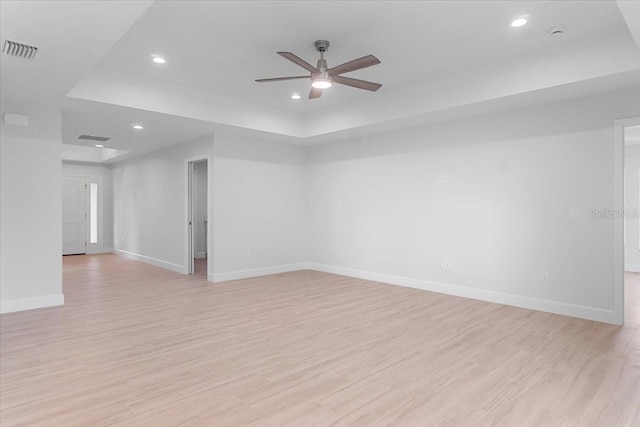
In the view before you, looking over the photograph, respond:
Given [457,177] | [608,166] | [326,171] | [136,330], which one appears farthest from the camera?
[326,171]

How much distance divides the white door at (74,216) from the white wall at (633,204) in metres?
12.8

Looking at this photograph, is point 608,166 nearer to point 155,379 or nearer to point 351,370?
point 351,370

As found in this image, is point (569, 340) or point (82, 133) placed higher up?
point (82, 133)

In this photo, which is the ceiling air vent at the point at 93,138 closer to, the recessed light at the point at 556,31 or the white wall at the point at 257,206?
the white wall at the point at 257,206

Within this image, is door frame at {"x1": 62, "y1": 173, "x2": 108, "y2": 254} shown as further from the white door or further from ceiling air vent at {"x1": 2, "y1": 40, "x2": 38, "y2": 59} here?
ceiling air vent at {"x1": 2, "y1": 40, "x2": 38, "y2": 59}

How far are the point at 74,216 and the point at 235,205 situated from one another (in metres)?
6.20

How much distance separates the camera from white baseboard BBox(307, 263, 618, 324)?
4117mm

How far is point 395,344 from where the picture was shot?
336 centimetres

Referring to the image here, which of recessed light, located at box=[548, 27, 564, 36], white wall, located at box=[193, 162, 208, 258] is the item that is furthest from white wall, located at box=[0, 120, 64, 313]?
recessed light, located at box=[548, 27, 564, 36]

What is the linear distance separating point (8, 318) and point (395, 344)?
14.1 ft

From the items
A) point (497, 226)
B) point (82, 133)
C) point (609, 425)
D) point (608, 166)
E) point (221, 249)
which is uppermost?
point (82, 133)

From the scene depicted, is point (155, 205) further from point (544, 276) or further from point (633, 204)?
point (633, 204)

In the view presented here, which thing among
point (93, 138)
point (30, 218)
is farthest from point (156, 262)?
point (30, 218)

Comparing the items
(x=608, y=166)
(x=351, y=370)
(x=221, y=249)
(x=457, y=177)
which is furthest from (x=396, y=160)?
(x=351, y=370)
